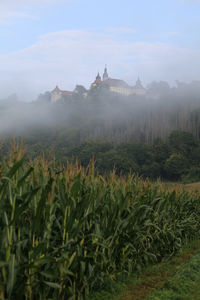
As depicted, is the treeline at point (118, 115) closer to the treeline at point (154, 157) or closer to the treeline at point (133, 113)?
the treeline at point (133, 113)

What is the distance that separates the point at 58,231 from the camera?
3.22 m

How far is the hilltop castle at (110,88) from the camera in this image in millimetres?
121500

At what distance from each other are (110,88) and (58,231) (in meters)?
119

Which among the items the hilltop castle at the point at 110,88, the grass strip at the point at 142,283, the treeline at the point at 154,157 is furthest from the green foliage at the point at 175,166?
the hilltop castle at the point at 110,88

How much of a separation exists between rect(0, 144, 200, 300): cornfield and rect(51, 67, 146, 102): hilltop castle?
115517mm

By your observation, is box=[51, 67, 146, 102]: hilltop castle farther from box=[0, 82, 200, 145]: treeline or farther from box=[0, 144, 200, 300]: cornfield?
box=[0, 144, 200, 300]: cornfield

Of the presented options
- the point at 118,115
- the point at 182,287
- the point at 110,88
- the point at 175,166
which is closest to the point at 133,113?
the point at 118,115

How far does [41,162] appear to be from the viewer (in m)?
3.62

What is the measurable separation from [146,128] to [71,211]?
8036 cm

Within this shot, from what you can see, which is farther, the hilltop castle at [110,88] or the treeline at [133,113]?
the hilltop castle at [110,88]

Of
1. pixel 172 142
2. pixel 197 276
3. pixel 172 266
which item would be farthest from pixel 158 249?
pixel 172 142

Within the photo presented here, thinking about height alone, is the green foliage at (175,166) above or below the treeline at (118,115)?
below

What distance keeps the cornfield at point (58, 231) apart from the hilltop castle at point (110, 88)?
11552cm

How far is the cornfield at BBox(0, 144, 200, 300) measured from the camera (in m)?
2.54
